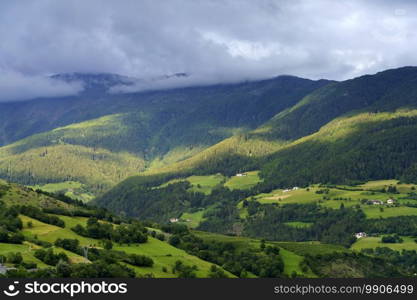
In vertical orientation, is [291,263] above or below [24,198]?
below

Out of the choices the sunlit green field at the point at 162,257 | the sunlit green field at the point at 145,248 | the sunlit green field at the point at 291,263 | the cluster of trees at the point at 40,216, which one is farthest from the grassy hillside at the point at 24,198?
the sunlit green field at the point at 291,263

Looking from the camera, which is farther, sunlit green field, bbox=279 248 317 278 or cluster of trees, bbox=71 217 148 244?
sunlit green field, bbox=279 248 317 278

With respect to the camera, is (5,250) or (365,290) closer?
(365,290)

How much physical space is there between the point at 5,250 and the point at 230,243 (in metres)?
94.0

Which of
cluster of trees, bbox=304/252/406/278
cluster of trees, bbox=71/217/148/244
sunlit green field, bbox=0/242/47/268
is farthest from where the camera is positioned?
cluster of trees, bbox=304/252/406/278

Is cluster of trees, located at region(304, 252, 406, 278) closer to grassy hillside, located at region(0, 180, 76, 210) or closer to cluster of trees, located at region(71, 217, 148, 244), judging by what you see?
cluster of trees, located at region(71, 217, 148, 244)

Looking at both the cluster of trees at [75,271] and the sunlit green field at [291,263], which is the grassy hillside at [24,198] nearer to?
the sunlit green field at [291,263]

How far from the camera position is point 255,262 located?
165500 millimetres

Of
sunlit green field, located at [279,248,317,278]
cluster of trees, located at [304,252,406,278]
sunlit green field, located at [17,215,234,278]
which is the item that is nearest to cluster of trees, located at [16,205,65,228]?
sunlit green field, located at [17,215,234,278]

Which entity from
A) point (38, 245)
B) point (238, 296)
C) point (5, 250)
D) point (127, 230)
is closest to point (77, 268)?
point (5, 250)

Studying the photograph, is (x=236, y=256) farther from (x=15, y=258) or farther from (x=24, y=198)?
(x=15, y=258)

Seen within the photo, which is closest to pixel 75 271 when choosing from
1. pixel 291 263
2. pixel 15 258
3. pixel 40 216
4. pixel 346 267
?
pixel 15 258

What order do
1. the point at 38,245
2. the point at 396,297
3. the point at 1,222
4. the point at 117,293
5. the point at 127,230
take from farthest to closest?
the point at 127,230 < the point at 1,222 < the point at 38,245 < the point at 396,297 < the point at 117,293

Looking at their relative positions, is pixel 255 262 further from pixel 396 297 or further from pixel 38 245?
pixel 396 297
